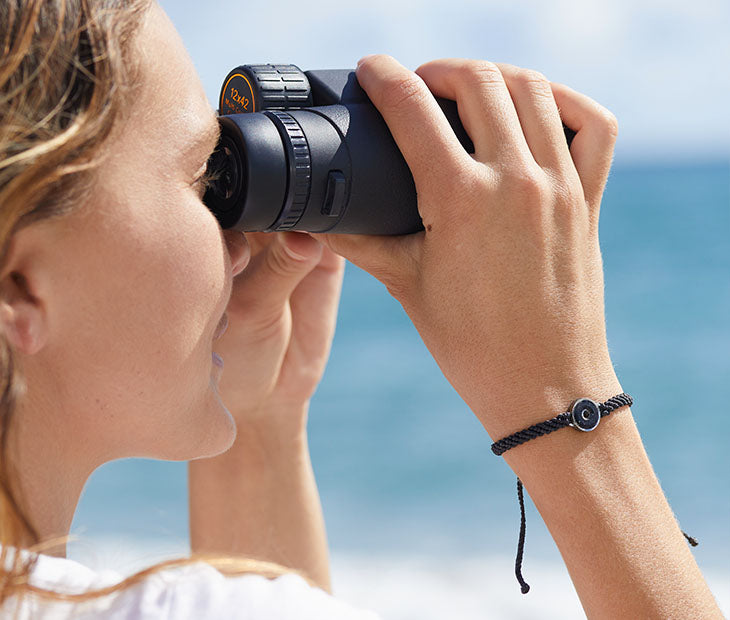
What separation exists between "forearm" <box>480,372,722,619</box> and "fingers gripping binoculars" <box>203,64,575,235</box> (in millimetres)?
282

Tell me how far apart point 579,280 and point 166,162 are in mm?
456

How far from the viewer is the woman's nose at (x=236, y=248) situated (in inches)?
40.6

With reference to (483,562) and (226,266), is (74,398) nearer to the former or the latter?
(226,266)

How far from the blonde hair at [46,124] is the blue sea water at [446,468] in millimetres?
85

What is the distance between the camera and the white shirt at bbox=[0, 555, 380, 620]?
26.7 inches

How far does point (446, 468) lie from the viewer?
5215mm

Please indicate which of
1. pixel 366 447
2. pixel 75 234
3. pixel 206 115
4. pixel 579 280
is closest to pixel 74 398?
pixel 75 234

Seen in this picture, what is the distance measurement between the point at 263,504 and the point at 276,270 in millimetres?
377

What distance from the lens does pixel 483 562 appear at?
156 inches

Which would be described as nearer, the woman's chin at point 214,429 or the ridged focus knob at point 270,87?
the woman's chin at point 214,429

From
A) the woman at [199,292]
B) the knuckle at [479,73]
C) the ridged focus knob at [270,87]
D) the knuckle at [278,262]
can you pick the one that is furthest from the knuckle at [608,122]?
the knuckle at [278,262]

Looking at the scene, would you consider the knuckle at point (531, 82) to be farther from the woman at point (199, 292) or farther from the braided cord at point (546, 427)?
the braided cord at point (546, 427)

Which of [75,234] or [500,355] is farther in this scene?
[500,355]

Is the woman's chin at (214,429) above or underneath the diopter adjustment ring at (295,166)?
underneath
